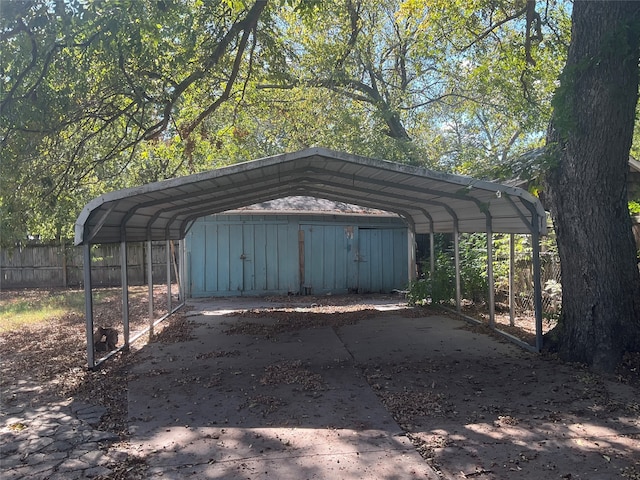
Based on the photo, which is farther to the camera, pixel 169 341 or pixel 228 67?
pixel 228 67

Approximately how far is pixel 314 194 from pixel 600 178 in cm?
603

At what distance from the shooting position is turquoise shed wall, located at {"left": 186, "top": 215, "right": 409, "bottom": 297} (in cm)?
1486

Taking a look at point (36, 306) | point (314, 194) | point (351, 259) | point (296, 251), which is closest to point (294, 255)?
point (296, 251)

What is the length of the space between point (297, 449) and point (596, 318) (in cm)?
407

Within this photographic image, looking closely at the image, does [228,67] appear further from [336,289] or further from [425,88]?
[425,88]

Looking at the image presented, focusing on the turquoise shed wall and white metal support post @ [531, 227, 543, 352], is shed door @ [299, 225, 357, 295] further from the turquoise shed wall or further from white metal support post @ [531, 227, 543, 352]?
white metal support post @ [531, 227, 543, 352]

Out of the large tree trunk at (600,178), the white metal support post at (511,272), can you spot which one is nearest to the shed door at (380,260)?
the white metal support post at (511,272)

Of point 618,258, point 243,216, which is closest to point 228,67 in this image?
point 243,216

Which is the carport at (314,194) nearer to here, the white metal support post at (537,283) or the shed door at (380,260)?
the white metal support post at (537,283)

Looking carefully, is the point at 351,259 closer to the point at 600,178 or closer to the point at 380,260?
the point at 380,260

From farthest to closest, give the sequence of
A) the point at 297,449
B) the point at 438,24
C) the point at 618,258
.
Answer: the point at 438,24
the point at 618,258
the point at 297,449

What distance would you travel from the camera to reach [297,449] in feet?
13.5

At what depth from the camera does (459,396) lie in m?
5.37

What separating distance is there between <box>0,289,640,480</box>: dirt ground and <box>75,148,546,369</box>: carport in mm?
698
